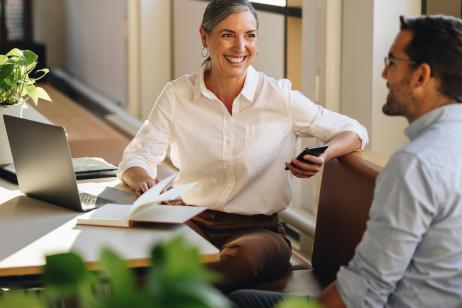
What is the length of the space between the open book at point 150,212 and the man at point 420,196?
0.58 m

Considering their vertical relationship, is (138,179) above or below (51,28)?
above

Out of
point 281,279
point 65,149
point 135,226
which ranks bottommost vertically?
point 281,279

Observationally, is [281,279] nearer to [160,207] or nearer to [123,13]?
[160,207]

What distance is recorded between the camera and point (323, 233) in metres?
2.99

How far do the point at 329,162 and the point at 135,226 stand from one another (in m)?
0.80

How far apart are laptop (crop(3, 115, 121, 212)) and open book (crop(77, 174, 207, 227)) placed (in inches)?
5.1

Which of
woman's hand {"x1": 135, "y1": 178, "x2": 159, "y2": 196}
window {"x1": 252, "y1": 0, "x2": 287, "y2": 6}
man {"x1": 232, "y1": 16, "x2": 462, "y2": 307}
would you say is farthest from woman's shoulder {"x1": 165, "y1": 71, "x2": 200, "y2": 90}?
window {"x1": 252, "y1": 0, "x2": 287, "y2": 6}

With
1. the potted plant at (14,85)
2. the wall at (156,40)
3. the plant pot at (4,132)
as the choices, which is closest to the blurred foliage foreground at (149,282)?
the potted plant at (14,85)

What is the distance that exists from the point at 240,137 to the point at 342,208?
0.50m

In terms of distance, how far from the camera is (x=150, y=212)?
2531 millimetres

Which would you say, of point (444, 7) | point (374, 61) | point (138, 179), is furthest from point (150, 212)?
point (444, 7)

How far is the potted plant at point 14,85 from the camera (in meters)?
3.24

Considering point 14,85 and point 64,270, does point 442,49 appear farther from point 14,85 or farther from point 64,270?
point 14,85

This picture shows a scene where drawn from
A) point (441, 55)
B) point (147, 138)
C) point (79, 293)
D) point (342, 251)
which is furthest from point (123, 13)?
point (79, 293)
